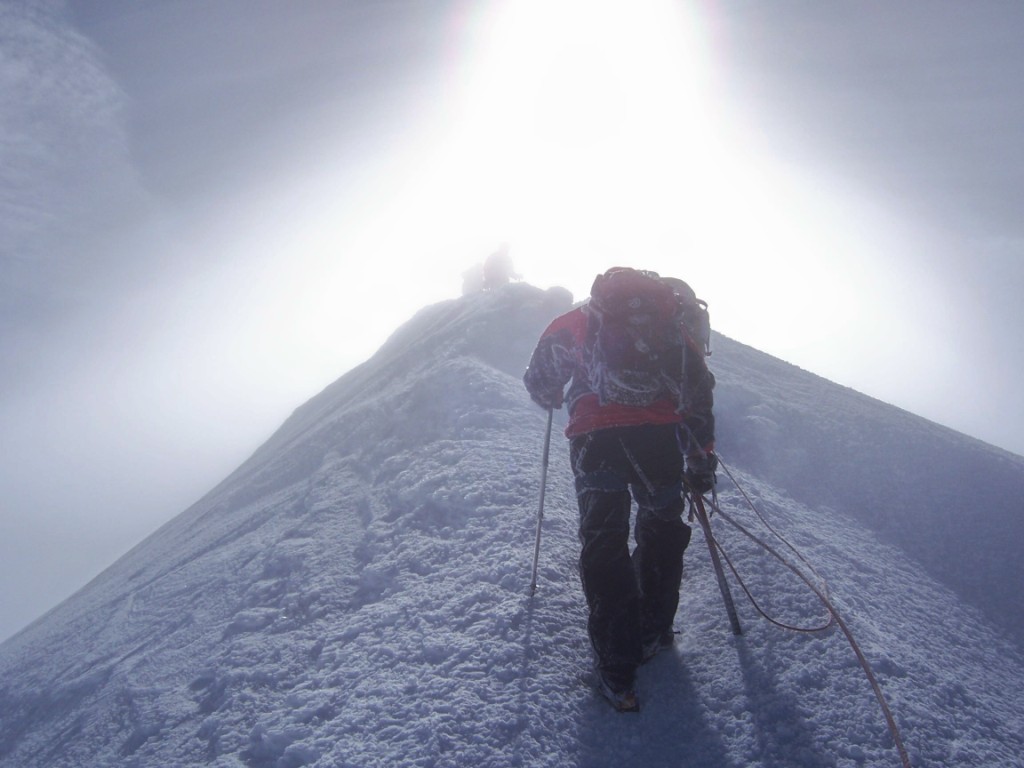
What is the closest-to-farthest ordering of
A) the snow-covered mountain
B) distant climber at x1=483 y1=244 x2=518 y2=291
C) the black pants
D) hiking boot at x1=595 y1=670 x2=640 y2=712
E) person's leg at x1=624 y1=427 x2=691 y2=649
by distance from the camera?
1. the snow-covered mountain
2. hiking boot at x1=595 y1=670 x2=640 y2=712
3. the black pants
4. person's leg at x1=624 y1=427 x2=691 y2=649
5. distant climber at x1=483 y1=244 x2=518 y2=291

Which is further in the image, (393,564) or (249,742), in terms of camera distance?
(393,564)

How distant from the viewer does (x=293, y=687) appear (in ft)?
14.9

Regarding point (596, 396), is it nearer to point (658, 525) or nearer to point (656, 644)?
point (658, 525)

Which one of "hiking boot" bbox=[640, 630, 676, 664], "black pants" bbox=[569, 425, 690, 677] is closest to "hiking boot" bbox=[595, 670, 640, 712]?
"black pants" bbox=[569, 425, 690, 677]

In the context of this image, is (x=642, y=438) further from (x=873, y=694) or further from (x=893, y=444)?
(x=893, y=444)

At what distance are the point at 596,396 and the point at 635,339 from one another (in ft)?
1.75

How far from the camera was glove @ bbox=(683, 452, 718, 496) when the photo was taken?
15.0 ft

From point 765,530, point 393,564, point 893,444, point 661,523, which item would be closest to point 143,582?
point 393,564

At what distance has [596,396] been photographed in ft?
15.0

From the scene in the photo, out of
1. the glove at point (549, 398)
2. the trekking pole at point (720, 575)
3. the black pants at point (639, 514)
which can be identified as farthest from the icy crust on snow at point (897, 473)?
→ the glove at point (549, 398)

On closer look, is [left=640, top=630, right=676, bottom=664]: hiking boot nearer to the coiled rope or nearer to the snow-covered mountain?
the snow-covered mountain

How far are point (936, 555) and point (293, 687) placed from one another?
20.6 ft

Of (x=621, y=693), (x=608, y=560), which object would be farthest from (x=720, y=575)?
(x=621, y=693)

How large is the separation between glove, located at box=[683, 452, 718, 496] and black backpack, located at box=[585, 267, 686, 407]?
580 mm
